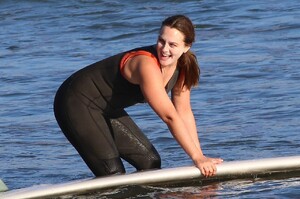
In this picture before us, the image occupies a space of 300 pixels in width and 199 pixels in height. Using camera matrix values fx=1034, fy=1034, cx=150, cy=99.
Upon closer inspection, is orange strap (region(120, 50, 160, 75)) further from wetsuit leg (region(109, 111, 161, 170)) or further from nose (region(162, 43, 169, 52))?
wetsuit leg (region(109, 111, 161, 170))

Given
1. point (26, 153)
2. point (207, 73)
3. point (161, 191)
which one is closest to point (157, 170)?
point (161, 191)

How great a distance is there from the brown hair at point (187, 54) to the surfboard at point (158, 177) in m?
0.56

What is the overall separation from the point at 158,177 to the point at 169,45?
0.94m

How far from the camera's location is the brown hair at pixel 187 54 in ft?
19.2

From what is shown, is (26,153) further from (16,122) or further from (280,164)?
(280,164)

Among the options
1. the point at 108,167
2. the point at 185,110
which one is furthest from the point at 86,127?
the point at 185,110

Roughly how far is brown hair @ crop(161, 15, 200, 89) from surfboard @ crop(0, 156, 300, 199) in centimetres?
56

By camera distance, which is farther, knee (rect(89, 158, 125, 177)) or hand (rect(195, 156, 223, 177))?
knee (rect(89, 158, 125, 177))

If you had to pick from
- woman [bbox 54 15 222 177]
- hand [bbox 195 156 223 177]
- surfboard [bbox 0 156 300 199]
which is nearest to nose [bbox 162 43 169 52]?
woman [bbox 54 15 222 177]

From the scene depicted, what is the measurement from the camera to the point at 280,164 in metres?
6.63

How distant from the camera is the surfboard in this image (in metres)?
6.27

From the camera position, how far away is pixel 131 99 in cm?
612

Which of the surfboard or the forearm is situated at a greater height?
the forearm

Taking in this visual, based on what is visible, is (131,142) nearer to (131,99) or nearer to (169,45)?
(131,99)
